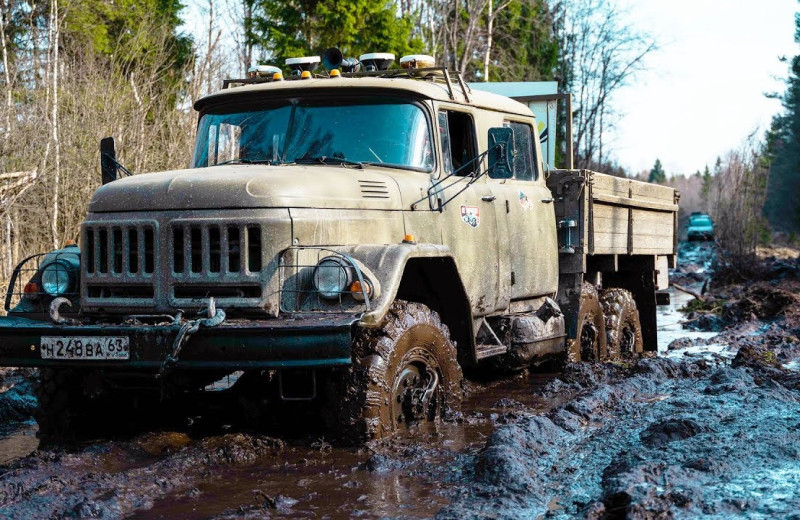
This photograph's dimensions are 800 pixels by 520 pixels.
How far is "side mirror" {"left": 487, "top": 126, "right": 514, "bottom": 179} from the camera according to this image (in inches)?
287

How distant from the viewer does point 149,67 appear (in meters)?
24.0

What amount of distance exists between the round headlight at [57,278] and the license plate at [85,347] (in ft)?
2.38

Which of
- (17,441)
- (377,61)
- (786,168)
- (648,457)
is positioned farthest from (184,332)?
(786,168)

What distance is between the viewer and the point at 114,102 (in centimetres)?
1873

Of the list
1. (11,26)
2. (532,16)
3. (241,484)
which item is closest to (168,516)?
(241,484)

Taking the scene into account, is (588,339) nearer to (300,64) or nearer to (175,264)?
(300,64)

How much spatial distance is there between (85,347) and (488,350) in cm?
311

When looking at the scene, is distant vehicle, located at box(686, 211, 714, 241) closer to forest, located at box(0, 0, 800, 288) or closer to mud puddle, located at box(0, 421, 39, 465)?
forest, located at box(0, 0, 800, 288)

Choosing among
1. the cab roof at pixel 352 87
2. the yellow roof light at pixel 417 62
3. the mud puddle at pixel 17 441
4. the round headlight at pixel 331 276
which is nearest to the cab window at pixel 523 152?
the cab roof at pixel 352 87

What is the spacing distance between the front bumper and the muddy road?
573mm

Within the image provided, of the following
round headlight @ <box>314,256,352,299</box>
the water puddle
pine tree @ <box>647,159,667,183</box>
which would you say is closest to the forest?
the water puddle

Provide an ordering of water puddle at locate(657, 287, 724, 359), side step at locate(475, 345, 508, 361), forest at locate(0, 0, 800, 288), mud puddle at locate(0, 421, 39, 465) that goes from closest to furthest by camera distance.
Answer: mud puddle at locate(0, 421, 39, 465) < side step at locate(475, 345, 508, 361) < water puddle at locate(657, 287, 724, 359) < forest at locate(0, 0, 800, 288)

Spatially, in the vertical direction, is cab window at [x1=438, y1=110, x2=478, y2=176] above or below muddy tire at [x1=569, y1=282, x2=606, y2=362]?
above

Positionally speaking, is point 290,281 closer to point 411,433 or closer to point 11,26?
point 411,433
